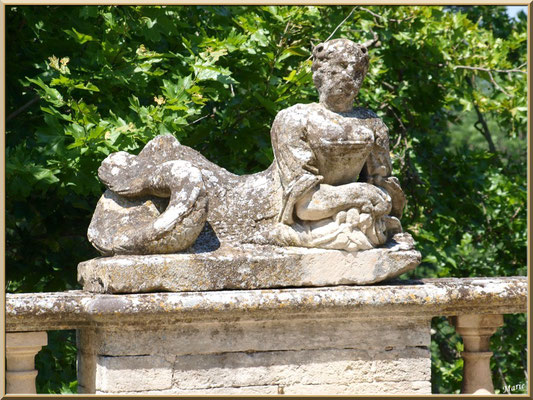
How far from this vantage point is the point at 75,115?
584 cm

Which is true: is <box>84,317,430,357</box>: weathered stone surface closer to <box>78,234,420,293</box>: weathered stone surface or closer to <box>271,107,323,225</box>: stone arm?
<box>78,234,420,293</box>: weathered stone surface

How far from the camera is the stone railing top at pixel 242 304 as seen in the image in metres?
4.26

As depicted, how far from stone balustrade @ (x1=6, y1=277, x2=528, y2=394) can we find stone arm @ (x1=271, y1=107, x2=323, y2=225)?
44 centimetres

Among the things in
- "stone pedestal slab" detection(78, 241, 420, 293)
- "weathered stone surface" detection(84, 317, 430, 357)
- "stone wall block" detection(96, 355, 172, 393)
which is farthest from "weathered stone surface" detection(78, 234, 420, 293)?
"stone wall block" detection(96, 355, 172, 393)

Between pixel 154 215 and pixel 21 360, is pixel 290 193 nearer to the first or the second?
pixel 154 215

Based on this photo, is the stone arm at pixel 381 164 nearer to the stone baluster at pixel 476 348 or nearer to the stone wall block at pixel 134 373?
the stone baluster at pixel 476 348

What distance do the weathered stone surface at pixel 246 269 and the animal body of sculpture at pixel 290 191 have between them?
0.07m

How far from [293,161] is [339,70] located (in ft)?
1.66

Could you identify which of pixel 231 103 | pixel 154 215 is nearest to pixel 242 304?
pixel 154 215

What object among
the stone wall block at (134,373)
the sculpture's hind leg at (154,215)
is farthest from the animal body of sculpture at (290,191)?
the stone wall block at (134,373)

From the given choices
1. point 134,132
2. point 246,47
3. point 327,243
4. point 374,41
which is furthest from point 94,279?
point 374,41

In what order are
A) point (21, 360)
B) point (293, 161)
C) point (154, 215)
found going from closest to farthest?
1. point (21, 360)
2. point (293, 161)
3. point (154, 215)

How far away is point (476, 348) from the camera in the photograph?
16.4ft

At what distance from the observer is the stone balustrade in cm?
432
